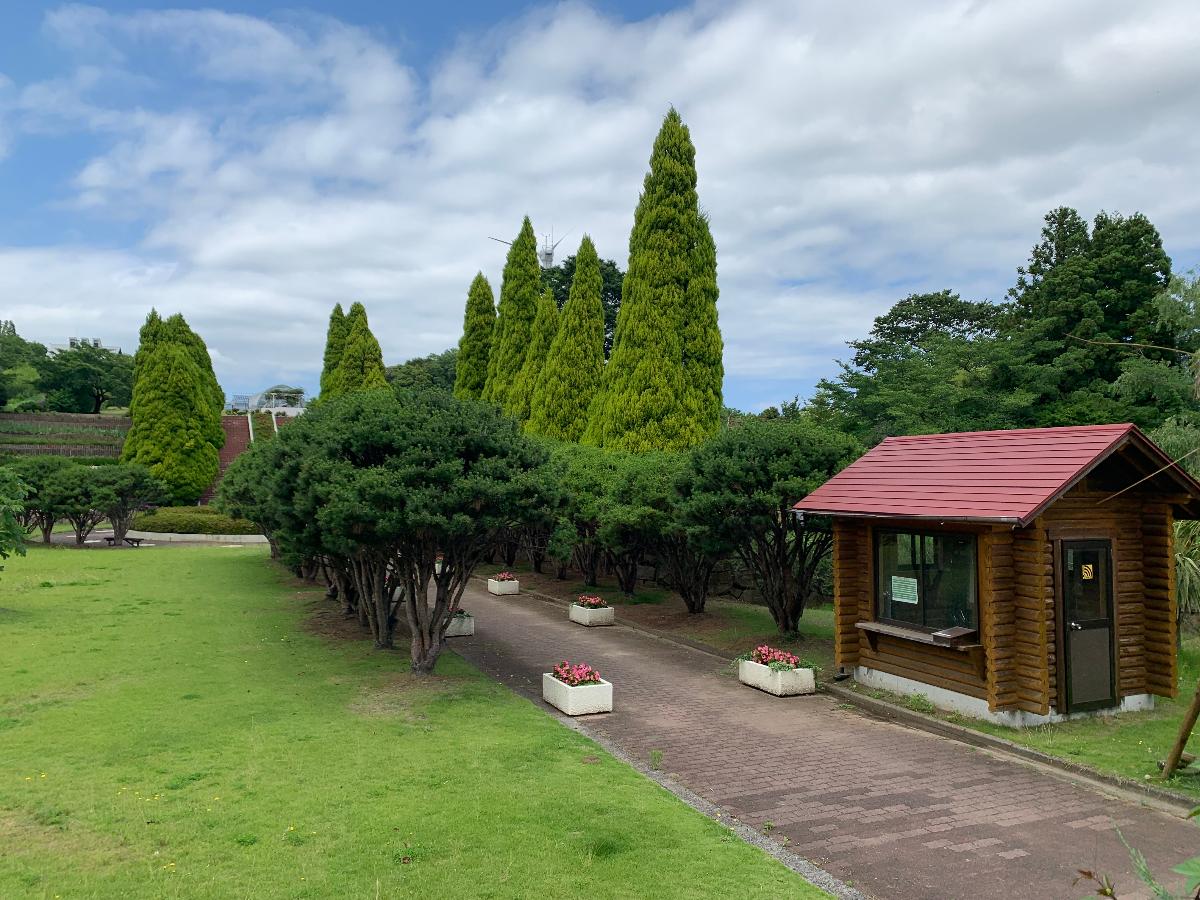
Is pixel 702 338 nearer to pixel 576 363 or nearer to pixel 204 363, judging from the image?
pixel 576 363

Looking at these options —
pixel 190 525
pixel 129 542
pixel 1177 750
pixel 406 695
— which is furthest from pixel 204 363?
pixel 1177 750

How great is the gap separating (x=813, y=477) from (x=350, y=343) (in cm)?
4198

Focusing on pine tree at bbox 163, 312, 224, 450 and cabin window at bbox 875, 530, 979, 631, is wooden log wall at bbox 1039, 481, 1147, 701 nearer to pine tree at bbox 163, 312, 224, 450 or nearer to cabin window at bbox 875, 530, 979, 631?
cabin window at bbox 875, 530, 979, 631

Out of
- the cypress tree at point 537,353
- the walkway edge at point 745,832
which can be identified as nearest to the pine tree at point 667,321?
the cypress tree at point 537,353

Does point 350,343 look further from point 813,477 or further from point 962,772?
point 962,772

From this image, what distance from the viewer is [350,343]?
51094 millimetres

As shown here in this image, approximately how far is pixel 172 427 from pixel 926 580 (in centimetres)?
4196

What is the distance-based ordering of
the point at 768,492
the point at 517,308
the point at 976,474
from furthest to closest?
1. the point at 517,308
2. the point at 768,492
3. the point at 976,474

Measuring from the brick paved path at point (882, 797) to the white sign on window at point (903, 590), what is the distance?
1.63m

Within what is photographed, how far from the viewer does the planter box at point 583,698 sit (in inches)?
431

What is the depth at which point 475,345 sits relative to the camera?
1548 inches

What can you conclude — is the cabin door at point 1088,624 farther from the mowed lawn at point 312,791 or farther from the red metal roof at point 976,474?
the mowed lawn at point 312,791

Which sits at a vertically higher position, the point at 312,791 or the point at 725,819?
the point at 312,791

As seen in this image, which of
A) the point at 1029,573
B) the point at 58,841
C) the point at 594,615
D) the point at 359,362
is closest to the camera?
the point at 58,841
